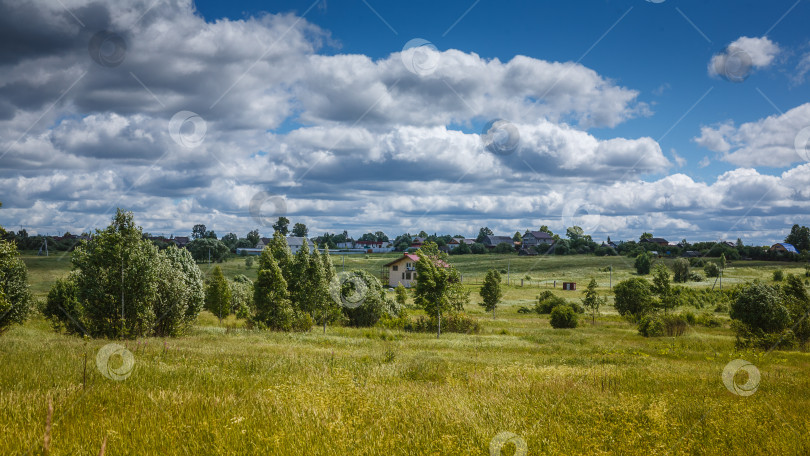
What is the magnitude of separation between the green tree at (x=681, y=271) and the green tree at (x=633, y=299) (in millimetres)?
50982

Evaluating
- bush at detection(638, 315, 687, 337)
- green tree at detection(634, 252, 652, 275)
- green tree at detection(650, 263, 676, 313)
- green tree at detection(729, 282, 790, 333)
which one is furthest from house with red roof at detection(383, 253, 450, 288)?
green tree at detection(729, 282, 790, 333)

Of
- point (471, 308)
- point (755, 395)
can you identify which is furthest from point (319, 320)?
point (755, 395)

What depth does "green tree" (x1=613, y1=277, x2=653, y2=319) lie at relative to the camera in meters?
50.4

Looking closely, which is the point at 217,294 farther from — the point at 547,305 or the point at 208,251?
the point at 208,251

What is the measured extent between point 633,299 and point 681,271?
54893mm

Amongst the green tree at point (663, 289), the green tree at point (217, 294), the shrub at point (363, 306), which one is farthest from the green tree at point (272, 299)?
the green tree at point (663, 289)

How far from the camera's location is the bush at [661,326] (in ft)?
126

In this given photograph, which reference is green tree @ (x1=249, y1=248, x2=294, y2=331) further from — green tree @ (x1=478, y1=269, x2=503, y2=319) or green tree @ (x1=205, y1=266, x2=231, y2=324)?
green tree @ (x1=478, y1=269, x2=503, y2=319)

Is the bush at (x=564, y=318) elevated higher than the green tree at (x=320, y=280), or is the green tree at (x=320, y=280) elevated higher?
the green tree at (x=320, y=280)

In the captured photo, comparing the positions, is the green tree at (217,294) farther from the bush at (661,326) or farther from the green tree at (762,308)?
the green tree at (762,308)

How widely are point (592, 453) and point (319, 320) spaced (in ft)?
128

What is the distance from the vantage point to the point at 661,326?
1547 inches

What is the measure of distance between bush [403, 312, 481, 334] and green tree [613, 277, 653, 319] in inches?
749

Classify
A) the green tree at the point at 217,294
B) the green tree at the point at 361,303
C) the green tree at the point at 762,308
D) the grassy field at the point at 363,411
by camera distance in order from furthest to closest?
the green tree at the point at 217,294 < the green tree at the point at 361,303 < the green tree at the point at 762,308 < the grassy field at the point at 363,411
